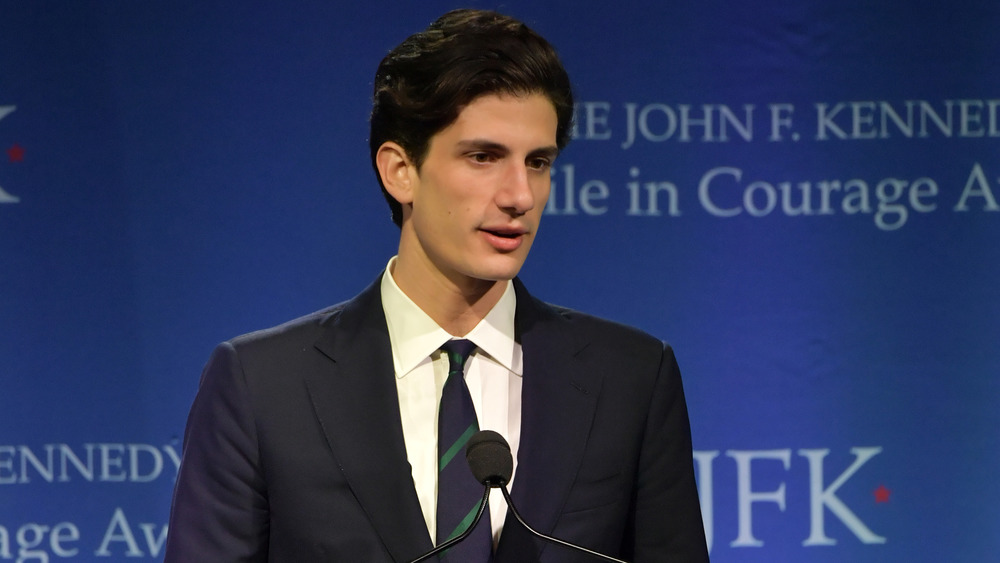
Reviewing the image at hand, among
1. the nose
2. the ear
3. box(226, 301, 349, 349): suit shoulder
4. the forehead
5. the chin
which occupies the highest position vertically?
the forehead

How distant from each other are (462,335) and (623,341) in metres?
0.24

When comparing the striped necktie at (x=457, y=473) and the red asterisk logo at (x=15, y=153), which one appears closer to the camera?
the striped necktie at (x=457, y=473)

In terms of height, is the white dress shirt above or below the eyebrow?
below

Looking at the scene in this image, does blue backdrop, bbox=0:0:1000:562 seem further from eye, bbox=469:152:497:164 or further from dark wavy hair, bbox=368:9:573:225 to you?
eye, bbox=469:152:497:164

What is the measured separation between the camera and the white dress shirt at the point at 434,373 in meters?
1.57

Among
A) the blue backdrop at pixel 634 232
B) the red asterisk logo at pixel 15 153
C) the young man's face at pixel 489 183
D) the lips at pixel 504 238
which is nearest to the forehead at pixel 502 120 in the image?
the young man's face at pixel 489 183

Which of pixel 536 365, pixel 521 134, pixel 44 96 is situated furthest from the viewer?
pixel 44 96

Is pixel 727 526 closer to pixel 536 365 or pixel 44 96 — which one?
pixel 536 365

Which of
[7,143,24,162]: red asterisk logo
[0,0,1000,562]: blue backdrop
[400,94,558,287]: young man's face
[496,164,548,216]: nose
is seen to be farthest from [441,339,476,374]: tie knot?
[7,143,24,162]: red asterisk logo

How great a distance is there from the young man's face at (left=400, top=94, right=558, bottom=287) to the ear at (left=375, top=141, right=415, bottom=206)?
0.05 m

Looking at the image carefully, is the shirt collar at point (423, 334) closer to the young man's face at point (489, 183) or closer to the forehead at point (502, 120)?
the young man's face at point (489, 183)

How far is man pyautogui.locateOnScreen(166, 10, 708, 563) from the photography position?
148cm

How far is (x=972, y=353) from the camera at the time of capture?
2543mm

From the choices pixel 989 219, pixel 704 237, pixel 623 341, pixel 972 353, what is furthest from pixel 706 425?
pixel 623 341
